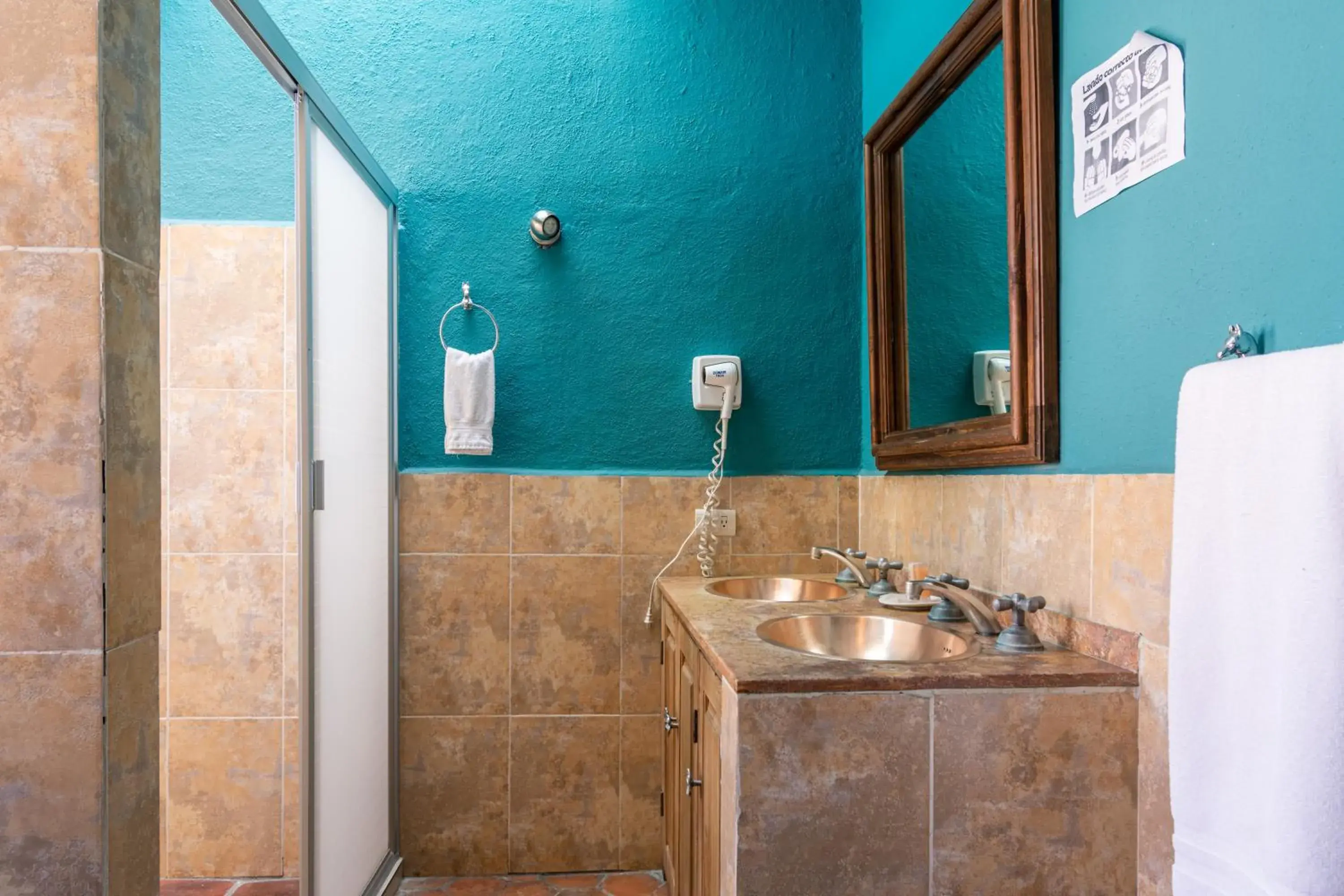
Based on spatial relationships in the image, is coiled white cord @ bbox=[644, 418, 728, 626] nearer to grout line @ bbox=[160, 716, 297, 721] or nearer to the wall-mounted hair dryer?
the wall-mounted hair dryer

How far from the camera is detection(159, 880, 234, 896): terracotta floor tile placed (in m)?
2.13

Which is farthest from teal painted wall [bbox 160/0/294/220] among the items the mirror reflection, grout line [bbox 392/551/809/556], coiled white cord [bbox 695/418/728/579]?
the mirror reflection

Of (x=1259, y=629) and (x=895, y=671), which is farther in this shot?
(x=895, y=671)

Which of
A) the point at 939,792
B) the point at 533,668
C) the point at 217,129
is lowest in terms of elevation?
the point at 533,668

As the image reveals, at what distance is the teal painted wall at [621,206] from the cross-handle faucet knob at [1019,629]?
42.8 inches

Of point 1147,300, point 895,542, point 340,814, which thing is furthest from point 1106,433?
point 340,814

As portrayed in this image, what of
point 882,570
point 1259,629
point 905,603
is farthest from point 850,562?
point 1259,629

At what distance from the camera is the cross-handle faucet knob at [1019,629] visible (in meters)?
1.27

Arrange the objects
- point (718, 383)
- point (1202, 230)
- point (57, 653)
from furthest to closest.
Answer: point (718, 383)
point (1202, 230)
point (57, 653)

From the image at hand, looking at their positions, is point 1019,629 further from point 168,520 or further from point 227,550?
point 168,520

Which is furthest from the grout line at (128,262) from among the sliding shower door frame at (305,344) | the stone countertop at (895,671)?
the stone countertop at (895,671)

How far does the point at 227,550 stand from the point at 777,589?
1487 mm

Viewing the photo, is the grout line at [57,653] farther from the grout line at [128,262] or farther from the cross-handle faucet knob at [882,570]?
the cross-handle faucet knob at [882,570]

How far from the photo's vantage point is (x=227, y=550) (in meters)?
2.17
